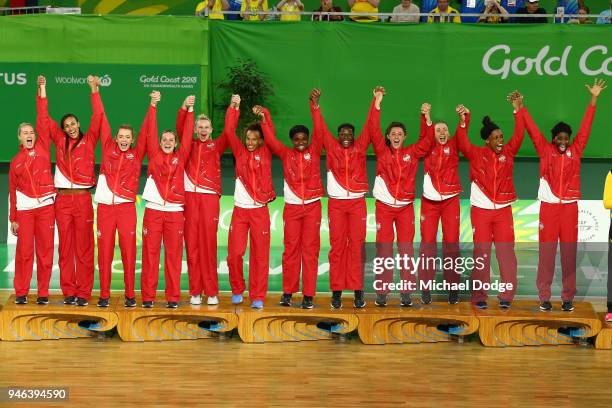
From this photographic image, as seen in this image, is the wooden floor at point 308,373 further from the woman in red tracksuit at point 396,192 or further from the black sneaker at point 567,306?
the woman in red tracksuit at point 396,192

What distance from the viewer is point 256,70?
1325 centimetres

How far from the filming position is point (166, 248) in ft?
30.7

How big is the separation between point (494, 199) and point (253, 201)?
2064mm

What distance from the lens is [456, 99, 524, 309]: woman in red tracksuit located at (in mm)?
9461

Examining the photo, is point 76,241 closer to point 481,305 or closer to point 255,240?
point 255,240

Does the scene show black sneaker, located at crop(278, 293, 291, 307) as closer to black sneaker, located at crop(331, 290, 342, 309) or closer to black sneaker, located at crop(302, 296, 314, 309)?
black sneaker, located at crop(302, 296, 314, 309)

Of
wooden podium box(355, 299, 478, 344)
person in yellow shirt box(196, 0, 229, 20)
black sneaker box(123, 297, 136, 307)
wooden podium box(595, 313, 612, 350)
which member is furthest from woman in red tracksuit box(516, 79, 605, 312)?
person in yellow shirt box(196, 0, 229, 20)

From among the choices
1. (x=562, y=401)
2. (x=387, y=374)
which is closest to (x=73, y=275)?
(x=387, y=374)

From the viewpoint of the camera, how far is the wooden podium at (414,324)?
30.3ft

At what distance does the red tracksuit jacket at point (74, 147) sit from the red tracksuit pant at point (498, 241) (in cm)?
333

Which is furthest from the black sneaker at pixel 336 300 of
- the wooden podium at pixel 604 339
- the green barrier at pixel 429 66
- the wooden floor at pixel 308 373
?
the green barrier at pixel 429 66

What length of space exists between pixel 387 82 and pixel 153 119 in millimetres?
4788

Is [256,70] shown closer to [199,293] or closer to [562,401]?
[199,293]

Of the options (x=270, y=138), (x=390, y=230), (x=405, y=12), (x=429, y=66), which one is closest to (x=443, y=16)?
(x=405, y=12)
